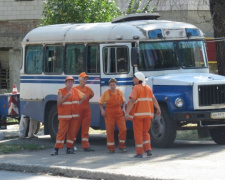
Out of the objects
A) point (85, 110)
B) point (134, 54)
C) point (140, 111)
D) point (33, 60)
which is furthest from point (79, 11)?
point (140, 111)

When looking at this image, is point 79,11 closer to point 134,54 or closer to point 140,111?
point 134,54

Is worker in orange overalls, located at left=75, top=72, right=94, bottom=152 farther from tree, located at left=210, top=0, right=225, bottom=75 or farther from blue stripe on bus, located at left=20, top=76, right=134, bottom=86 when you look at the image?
tree, located at left=210, top=0, right=225, bottom=75

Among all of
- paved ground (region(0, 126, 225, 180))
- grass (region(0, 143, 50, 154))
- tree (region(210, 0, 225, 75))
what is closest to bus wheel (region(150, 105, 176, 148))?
paved ground (region(0, 126, 225, 180))

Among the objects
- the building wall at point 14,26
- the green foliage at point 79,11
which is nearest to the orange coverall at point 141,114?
the green foliage at point 79,11

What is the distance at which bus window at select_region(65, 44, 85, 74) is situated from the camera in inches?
700

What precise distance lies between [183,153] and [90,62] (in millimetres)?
3779

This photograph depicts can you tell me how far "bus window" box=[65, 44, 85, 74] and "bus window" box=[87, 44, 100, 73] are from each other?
0.64 ft

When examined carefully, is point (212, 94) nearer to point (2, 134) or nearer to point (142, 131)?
point (142, 131)

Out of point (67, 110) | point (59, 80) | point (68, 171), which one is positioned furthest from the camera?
point (59, 80)

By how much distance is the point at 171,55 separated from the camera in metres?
17.0

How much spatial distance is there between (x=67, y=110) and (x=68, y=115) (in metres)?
0.10

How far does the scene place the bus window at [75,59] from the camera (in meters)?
17.8

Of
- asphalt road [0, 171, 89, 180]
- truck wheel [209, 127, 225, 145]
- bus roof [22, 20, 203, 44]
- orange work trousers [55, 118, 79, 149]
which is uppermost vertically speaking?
bus roof [22, 20, 203, 44]

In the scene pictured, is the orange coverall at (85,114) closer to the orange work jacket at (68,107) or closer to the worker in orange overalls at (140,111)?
the orange work jacket at (68,107)
